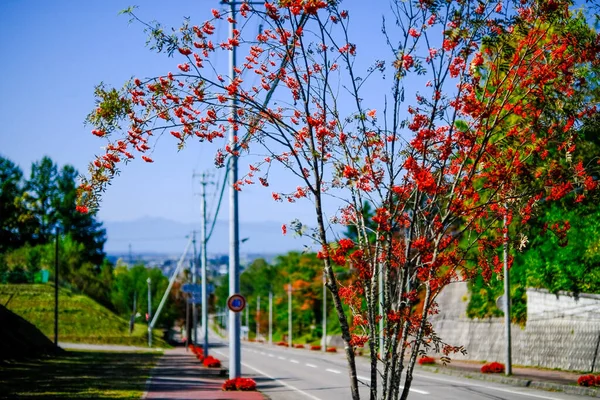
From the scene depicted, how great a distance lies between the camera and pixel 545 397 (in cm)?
1789

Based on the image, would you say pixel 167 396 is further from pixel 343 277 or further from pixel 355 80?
pixel 343 277

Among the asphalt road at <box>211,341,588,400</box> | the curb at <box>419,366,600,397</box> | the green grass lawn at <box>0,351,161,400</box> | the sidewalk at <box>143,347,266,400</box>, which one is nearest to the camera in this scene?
the asphalt road at <box>211,341,588,400</box>

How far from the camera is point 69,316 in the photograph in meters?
70.3

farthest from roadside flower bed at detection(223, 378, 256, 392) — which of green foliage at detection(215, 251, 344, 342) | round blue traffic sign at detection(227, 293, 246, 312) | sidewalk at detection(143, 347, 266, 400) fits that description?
green foliage at detection(215, 251, 344, 342)

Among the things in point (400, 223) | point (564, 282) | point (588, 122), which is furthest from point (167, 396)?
point (564, 282)

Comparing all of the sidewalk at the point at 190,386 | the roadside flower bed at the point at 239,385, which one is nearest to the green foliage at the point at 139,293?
the sidewalk at the point at 190,386

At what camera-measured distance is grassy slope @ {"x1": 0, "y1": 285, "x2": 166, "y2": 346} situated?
6500 cm

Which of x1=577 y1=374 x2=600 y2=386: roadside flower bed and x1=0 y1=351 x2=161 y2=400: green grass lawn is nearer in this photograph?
x1=0 y1=351 x2=161 y2=400: green grass lawn

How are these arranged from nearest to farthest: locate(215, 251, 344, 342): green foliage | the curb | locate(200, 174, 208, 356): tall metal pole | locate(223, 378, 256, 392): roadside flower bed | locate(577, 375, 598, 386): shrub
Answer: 1. the curb
2. locate(577, 375, 598, 386): shrub
3. locate(223, 378, 256, 392): roadside flower bed
4. locate(200, 174, 208, 356): tall metal pole
5. locate(215, 251, 344, 342): green foliage

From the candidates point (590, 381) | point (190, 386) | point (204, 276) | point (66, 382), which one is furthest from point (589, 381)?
point (204, 276)

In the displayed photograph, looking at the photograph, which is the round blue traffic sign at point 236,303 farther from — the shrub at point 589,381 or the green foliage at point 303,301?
the green foliage at point 303,301

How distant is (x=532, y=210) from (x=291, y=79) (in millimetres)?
3304

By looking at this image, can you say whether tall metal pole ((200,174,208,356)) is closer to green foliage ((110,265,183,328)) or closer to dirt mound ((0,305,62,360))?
dirt mound ((0,305,62,360))

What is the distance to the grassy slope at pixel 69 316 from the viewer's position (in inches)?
2559
